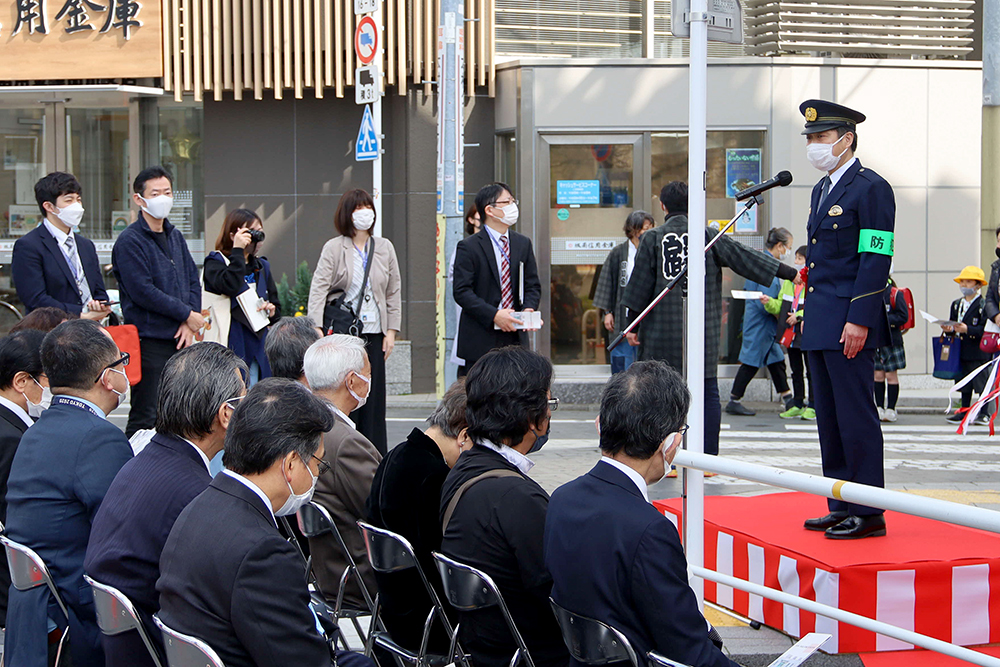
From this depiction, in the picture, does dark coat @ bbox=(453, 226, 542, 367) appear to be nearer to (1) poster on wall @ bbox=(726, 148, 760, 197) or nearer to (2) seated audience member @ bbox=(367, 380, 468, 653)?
(2) seated audience member @ bbox=(367, 380, 468, 653)

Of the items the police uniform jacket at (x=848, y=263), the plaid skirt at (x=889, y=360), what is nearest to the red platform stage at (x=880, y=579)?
the police uniform jacket at (x=848, y=263)

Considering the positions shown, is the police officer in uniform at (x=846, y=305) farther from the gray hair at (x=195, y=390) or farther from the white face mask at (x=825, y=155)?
the gray hair at (x=195, y=390)

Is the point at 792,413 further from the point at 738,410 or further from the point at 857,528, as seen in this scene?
the point at 857,528

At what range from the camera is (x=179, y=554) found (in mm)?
2656

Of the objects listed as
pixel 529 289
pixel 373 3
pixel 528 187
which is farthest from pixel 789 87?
pixel 529 289

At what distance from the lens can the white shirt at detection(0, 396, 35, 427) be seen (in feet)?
13.5

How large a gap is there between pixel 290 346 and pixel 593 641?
9.15 feet

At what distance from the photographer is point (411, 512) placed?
3561 mm

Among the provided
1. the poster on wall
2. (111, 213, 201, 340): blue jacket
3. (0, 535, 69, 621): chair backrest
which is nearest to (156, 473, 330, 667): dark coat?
(0, 535, 69, 621): chair backrest

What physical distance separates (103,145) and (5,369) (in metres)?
10.9

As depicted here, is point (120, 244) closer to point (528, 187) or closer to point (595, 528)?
point (595, 528)

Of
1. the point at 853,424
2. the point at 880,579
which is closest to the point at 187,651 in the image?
the point at 880,579

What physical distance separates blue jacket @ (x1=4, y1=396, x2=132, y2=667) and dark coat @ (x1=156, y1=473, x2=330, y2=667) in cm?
91

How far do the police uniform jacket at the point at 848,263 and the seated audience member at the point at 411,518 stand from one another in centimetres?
200
